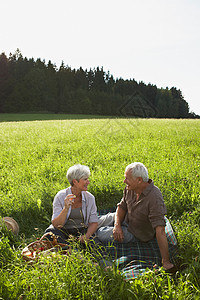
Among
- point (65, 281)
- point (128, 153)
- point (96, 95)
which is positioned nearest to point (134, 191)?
point (65, 281)

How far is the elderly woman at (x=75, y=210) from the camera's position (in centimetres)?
370

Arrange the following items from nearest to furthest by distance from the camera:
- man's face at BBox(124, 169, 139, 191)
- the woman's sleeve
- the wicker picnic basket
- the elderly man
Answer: the wicker picnic basket
the elderly man
man's face at BBox(124, 169, 139, 191)
the woman's sleeve

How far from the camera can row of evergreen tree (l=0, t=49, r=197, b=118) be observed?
5584cm

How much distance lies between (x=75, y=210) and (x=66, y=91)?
60.1 metres

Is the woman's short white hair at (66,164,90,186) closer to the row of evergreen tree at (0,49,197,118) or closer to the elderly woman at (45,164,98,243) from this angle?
the elderly woman at (45,164,98,243)

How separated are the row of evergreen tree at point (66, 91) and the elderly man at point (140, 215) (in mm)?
45635

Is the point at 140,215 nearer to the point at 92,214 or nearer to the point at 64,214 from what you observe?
the point at 92,214

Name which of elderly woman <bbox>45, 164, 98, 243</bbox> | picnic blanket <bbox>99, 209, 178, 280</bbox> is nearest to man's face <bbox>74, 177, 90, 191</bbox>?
elderly woman <bbox>45, 164, 98, 243</bbox>

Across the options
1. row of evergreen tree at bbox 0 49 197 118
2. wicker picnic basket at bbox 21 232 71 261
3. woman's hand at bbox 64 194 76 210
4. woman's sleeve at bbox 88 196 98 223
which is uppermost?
row of evergreen tree at bbox 0 49 197 118

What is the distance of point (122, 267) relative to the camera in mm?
3244

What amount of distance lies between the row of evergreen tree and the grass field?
41084 millimetres

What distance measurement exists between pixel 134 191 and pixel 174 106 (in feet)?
234

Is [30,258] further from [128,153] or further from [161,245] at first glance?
[128,153]

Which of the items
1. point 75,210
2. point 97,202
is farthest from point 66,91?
point 75,210
